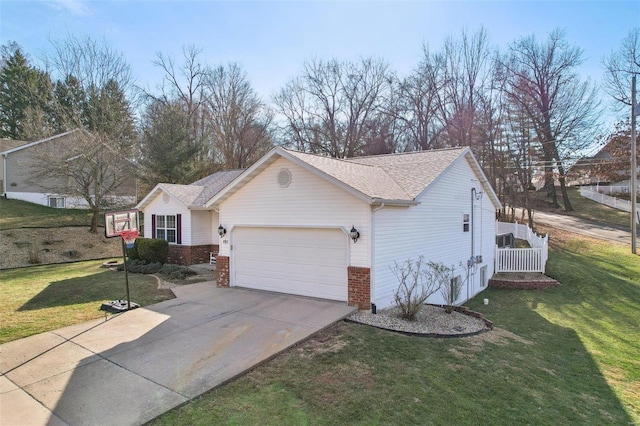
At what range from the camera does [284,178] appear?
34.4 ft

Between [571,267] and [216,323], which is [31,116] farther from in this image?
[571,267]

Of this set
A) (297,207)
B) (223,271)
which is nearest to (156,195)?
(223,271)

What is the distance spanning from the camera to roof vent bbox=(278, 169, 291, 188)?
10.4 m

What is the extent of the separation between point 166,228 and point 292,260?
406 inches

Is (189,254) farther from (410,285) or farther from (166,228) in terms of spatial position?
(410,285)

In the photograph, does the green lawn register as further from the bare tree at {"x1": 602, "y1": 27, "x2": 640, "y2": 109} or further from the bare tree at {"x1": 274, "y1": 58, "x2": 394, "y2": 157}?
the bare tree at {"x1": 602, "y1": 27, "x2": 640, "y2": 109}

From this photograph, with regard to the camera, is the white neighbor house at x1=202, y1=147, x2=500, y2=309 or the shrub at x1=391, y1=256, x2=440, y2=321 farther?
the white neighbor house at x1=202, y1=147, x2=500, y2=309

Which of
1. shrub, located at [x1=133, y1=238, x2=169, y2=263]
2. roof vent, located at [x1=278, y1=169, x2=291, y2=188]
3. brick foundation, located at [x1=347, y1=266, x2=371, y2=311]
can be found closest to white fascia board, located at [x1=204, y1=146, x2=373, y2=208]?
roof vent, located at [x1=278, y1=169, x2=291, y2=188]

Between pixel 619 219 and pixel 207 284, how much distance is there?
32.6 metres

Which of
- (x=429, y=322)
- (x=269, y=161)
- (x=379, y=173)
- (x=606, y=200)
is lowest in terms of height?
(x=429, y=322)

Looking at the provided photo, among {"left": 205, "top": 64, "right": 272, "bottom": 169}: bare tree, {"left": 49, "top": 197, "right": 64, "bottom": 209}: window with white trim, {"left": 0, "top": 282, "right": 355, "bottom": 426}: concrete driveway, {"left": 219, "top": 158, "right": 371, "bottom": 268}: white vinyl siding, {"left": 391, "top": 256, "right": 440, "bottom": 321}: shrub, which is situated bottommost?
{"left": 0, "top": 282, "right": 355, "bottom": 426}: concrete driveway

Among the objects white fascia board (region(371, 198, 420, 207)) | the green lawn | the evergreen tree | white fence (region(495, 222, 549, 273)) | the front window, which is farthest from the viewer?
the evergreen tree

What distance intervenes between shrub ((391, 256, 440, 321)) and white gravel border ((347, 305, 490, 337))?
0.24 meters

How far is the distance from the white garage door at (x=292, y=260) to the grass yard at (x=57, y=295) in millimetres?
2593
